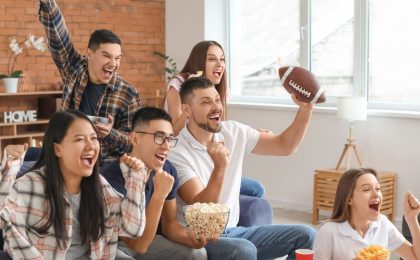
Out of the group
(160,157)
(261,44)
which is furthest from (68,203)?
(261,44)

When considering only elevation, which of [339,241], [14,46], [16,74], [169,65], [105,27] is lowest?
[339,241]

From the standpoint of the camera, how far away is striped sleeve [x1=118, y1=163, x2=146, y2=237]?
8.51 feet

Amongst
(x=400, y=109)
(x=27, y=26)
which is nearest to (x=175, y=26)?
(x=27, y=26)

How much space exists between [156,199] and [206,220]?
0.21m

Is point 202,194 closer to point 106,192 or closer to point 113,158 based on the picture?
point 106,192

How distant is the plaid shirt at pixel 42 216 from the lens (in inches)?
95.3

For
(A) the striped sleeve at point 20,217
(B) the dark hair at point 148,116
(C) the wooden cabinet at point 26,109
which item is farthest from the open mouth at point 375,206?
(C) the wooden cabinet at point 26,109

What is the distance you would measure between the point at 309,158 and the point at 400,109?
944 millimetres

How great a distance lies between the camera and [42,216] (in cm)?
249

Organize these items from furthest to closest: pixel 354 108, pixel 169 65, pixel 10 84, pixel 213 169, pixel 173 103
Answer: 1. pixel 169 65
2. pixel 10 84
3. pixel 354 108
4. pixel 173 103
5. pixel 213 169

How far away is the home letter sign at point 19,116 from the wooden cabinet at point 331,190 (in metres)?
2.63

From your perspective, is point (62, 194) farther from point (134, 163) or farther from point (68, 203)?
point (134, 163)

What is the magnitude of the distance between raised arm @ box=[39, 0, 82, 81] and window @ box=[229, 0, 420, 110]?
9.94 ft

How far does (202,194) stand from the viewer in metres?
2.97
